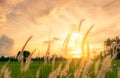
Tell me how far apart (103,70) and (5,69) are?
819 mm

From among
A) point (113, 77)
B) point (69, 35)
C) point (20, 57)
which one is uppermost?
point (69, 35)

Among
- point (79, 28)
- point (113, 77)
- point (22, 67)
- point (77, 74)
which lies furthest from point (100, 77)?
point (113, 77)

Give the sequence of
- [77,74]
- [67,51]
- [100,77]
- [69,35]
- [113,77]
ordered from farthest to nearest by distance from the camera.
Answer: [113,77], [67,51], [69,35], [77,74], [100,77]

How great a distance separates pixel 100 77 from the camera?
1.54 metres

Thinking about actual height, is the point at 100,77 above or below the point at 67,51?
below

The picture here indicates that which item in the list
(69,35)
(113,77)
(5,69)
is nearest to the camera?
(5,69)

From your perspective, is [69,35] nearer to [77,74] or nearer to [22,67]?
[77,74]

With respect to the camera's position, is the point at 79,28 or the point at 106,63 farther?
the point at 79,28

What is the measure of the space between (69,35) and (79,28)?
0.39 feet

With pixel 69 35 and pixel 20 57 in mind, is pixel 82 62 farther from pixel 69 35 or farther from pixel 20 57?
pixel 20 57

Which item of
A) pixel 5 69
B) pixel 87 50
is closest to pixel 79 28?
pixel 87 50

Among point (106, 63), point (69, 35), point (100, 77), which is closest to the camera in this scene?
point (100, 77)

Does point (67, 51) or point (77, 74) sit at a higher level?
point (67, 51)

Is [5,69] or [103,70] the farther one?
[5,69]
